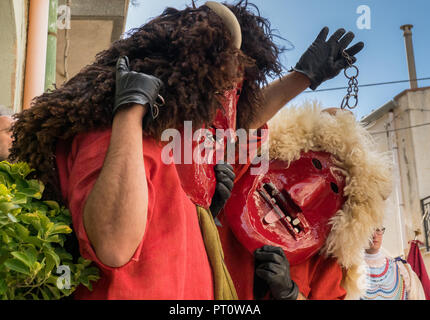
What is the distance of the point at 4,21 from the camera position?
164 inches

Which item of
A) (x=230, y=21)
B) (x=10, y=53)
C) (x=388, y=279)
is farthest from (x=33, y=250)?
(x=388, y=279)

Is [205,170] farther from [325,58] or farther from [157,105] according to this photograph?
[325,58]

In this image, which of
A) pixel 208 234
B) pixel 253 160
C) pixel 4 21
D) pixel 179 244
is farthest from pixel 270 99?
pixel 4 21

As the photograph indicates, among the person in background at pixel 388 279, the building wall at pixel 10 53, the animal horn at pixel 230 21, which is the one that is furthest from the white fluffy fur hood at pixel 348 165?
the person in background at pixel 388 279

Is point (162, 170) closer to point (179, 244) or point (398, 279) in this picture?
point (179, 244)

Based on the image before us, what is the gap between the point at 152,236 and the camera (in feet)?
5.05

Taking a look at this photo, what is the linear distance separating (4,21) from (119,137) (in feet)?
10.4

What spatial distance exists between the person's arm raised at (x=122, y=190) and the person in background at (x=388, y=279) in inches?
153

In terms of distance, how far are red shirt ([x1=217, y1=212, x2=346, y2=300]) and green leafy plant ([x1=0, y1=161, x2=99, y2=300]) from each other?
2.63ft

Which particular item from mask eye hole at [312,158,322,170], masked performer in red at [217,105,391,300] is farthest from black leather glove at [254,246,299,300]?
mask eye hole at [312,158,322,170]

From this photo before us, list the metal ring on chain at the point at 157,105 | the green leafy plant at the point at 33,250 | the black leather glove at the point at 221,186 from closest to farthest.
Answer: the green leafy plant at the point at 33,250, the metal ring on chain at the point at 157,105, the black leather glove at the point at 221,186

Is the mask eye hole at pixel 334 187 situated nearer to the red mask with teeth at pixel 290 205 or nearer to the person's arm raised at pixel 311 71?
the red mask with teeth at pixel 290 205

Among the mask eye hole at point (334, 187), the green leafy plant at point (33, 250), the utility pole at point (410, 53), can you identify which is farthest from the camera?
the utility pole at point (410, 53)

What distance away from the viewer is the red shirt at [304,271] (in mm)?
2172
